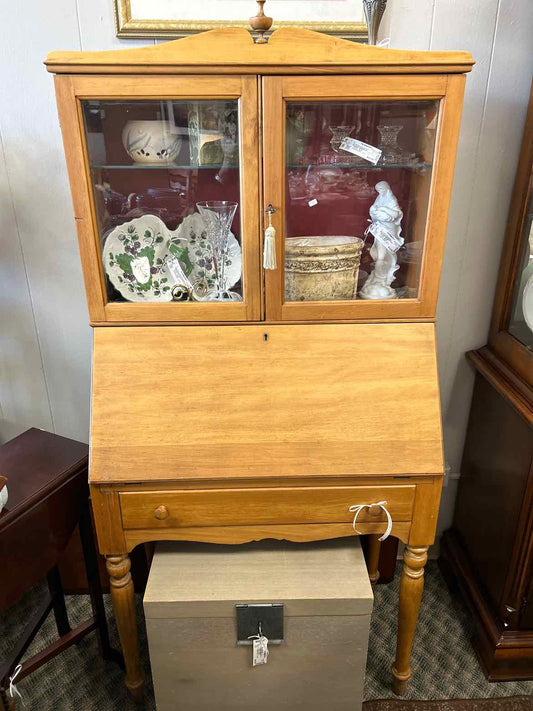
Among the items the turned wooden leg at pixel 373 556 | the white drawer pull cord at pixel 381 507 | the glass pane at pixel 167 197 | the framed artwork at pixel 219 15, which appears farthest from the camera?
the turned wooden leg at pixel 373 556

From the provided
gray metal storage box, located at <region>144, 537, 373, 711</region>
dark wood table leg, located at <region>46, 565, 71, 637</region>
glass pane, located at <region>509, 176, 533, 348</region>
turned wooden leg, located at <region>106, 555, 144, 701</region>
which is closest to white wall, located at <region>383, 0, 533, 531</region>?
glass pane, located at <region>509, 176, 533, 348</region>

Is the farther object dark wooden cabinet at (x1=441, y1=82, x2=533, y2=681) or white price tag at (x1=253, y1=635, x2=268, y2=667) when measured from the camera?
dark wooden cabinet at (x1=441, y1=82, x2=533, y2=681)

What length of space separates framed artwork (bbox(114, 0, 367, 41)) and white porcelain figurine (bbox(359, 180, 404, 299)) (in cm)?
52

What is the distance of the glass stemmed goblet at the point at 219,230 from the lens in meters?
1.30

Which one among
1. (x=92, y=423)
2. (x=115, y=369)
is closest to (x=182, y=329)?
(x=115, y=369)

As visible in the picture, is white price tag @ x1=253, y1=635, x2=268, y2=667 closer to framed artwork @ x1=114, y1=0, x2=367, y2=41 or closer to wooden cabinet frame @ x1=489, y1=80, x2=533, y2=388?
wooden cabinet frame @ x1=489, y1=80, x2=533, y2=388

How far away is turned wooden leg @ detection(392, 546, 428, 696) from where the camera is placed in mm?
1367

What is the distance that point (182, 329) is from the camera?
1313 millimetres

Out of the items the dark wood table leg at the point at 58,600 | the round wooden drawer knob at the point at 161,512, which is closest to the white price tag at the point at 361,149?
the round wooden drawer knob at the point at 161,512

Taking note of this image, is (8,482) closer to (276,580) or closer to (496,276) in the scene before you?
(276,580)

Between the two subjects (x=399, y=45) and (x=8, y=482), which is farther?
(x=399, y=45)

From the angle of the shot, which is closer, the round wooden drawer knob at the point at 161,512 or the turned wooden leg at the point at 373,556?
the round wooden drawer knob at the point at 161,512

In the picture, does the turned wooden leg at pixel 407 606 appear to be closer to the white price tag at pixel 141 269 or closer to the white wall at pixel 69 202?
the white wall at pixel 69 202

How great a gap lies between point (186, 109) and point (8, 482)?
103cm
